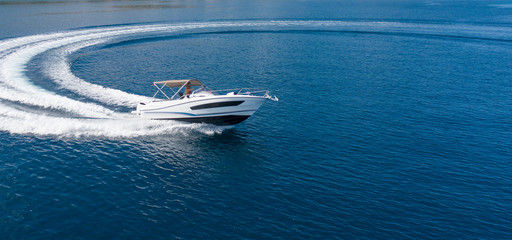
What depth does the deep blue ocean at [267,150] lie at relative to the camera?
23.5 meters

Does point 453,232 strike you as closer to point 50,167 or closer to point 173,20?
point 50,167

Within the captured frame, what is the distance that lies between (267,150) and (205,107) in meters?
7.20

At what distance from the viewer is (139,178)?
28484 millimetres

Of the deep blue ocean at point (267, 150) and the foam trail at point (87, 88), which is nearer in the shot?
the deep blue ocean at point (267, 150)

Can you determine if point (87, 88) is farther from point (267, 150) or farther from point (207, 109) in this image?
point (267, 150)

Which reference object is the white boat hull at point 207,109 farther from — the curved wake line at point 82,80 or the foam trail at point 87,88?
the foam trail at point 87,88

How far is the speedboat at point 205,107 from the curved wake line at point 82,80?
3.57ft

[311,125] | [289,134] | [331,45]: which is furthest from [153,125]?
[331,45]

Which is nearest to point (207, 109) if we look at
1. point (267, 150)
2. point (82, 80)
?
point (267, 150)

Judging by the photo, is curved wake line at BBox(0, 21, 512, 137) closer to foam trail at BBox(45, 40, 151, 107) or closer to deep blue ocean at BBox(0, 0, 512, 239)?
foam trail at BBox(45, 40, 151, 107)

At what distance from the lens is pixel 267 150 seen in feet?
109

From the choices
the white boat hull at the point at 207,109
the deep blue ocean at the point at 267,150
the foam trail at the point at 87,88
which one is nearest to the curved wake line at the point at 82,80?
the foam trail at the point at 87,88

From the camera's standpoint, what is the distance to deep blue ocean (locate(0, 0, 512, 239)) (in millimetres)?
23547

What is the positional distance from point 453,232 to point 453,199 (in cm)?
391
